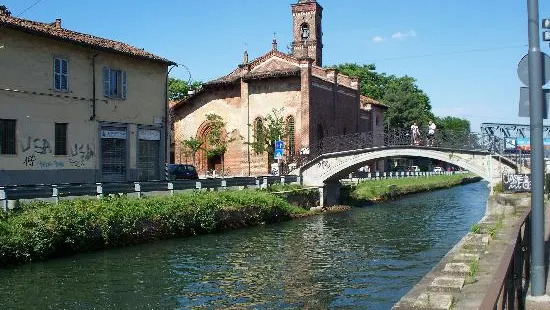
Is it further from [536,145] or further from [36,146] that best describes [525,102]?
[36,146]

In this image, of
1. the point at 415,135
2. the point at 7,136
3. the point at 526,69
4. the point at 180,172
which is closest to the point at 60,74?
the point at 7,136

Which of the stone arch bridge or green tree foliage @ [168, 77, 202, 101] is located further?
green tree foliage @ [168, 77, 202, 101]

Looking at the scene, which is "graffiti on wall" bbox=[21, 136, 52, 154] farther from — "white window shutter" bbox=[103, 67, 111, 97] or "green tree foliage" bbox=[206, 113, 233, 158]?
"green tree foliage" bbox=[206, 113, 233, 158]

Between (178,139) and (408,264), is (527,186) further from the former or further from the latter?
(178,139)

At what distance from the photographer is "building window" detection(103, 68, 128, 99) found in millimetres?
28141

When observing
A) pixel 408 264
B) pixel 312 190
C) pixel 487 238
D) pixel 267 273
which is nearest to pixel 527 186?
pixel 408 264

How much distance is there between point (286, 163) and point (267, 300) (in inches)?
1115

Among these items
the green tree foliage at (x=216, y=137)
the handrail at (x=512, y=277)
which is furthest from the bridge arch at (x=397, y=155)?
the handrail at (x=512, y=277)

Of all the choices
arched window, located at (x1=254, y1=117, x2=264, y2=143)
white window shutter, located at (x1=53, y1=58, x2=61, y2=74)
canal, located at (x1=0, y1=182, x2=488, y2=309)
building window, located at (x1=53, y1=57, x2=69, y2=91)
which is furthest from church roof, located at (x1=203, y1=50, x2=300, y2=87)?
canal, located at (x1=0, y1=182, x2=488, y2=309)

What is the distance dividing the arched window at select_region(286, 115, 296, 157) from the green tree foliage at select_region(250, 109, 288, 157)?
19.8 inches

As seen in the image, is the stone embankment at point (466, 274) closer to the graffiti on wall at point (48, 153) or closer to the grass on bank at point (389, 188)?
the graffiti on wall at point (48, 153)

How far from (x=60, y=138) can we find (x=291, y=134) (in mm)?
20993

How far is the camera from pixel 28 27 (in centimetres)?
2394

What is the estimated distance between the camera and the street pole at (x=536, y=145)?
735cm
